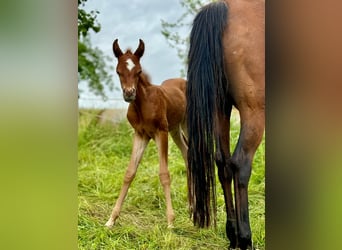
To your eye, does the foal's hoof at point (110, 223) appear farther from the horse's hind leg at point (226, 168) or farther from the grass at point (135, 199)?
the horse's hind leg at point (226, 168)

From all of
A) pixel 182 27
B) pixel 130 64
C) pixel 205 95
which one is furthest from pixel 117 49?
pixel 205 95

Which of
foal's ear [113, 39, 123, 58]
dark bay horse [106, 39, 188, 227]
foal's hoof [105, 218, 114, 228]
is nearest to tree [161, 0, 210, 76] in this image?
dark bay horse [106, 39, 188, 227]

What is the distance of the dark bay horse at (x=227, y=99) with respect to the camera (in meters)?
2.72

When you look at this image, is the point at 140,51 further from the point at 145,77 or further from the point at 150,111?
the point at 150,111

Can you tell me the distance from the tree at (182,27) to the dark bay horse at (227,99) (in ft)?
0.15

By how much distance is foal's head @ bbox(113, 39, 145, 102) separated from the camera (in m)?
2.76

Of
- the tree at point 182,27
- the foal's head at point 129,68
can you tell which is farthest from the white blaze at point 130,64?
the tree at point 182,27

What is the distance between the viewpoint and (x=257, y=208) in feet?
8.99

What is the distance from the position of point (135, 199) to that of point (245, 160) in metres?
0.60

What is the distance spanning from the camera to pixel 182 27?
9.13 feet

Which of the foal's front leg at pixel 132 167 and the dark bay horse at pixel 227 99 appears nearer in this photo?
the dark bay horse at pixel 227 99

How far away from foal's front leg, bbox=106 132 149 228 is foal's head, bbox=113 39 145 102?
0.73 ft
